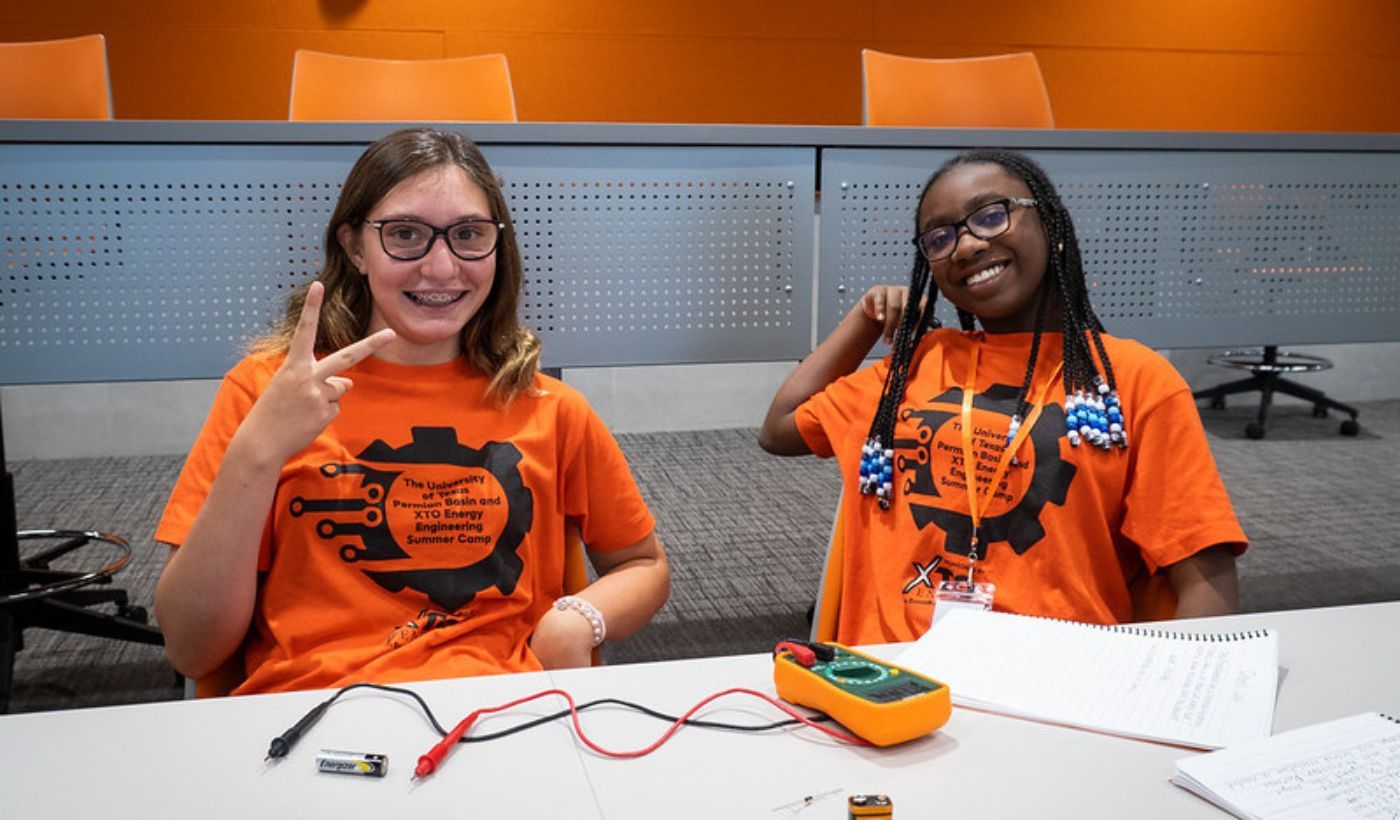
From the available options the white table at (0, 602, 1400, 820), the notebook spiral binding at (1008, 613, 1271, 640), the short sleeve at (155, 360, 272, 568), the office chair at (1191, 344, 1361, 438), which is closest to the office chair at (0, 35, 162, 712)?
the short sleeve at (155, 360, 272, 568)

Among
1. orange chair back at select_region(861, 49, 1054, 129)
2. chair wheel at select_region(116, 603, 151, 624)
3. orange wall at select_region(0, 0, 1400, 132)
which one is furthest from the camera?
orange wall at select_region(0, 0, 1400, 132)

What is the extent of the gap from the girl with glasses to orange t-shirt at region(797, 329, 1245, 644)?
30 cm

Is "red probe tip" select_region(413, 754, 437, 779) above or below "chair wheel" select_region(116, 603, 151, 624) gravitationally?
above

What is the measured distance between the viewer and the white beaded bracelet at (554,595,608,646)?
1.34 meters

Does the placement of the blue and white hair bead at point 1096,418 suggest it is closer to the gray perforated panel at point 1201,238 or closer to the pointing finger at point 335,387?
the gray perforated panel at point 1201,238

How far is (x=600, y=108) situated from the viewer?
4977 mm

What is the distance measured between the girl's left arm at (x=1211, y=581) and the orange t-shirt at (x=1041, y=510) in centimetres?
3

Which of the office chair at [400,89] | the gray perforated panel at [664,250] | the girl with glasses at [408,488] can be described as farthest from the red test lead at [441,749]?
the office chair at [400,89]

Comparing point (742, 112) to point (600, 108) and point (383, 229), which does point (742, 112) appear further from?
point (383, 229)

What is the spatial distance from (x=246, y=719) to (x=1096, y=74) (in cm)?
539

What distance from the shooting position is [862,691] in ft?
2.92

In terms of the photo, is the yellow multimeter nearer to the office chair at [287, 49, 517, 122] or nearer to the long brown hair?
the long brown hair

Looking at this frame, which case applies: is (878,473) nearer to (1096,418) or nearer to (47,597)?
(1096,418)

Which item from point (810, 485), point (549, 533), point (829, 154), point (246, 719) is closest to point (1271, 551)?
point (810, 485)
